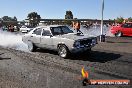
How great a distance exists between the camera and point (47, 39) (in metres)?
13.6

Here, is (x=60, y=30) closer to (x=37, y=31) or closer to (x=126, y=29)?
(x=37, y=31)

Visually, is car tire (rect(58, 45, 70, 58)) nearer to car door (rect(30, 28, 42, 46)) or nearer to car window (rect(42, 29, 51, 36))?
car window (rect(42, 29, 51, 36))

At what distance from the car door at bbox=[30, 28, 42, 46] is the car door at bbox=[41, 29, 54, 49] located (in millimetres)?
418

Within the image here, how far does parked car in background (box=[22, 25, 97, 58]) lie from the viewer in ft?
40.1

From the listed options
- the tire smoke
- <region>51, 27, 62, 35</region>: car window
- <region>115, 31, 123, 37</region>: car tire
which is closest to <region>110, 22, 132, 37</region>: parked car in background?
<region>115, 31, 123, 37</region>: car tire

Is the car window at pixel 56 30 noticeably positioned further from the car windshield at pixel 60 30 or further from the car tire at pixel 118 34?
the car tire at pixel 118 34

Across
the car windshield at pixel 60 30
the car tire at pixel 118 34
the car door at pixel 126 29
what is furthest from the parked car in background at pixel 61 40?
the car tire at pixel 118 34

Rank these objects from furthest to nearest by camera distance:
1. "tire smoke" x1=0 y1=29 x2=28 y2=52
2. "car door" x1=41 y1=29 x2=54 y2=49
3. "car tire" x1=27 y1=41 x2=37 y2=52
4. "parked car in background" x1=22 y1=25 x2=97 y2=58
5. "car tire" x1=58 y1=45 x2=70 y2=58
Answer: "tire smoke" x1=0 y1=29 x2=28 y2=52 → "car tire" x1=27 y1=41 x2=37 y2=52 → "car door" x1=41 y1=29 x2=54 y2=49 → "car tire" x1=58 y1=45 x2=70 y2=58 → "parked car in background" x1=22 y1=25 x2=97 y2=58

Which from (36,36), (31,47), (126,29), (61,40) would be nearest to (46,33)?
(36,36)

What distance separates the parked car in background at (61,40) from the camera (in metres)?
12.2

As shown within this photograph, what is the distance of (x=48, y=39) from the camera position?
13.5 m

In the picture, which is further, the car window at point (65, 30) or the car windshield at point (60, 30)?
the car window at point (65, 30)

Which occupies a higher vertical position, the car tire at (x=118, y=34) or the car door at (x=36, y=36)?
the car door at (x=36, y=36)

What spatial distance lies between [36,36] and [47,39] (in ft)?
4.08
